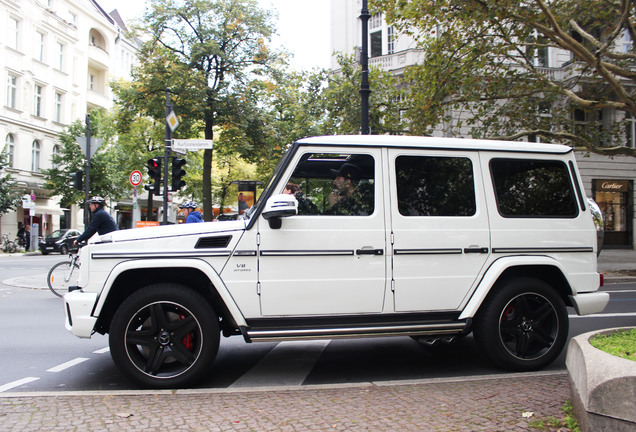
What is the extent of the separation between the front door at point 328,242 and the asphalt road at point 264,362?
2.70 ft

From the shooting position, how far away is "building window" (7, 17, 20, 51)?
119 feet

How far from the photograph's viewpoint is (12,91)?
37094 millimetres

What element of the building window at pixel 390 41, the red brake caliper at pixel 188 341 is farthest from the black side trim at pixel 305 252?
the building window at pixel 390 41

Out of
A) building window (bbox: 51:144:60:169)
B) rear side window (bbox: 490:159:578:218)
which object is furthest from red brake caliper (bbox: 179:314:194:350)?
building window (bbox: 51:144:60:169)

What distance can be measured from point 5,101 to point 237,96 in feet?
63.0

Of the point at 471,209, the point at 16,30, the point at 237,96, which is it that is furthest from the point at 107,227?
the point at 16,30

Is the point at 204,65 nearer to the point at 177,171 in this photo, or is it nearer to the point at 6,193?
the point at 6,193

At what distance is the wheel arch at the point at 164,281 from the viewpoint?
4320mm

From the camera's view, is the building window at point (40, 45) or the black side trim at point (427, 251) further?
the building window at point (40, 45)

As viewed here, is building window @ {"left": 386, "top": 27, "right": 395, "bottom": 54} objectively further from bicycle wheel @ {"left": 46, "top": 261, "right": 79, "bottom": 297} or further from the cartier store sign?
bicycle wheel @ {"left": 46, "top": 261, "right": 79, "bottom": 297}

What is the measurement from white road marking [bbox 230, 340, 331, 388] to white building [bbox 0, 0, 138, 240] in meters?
30.7

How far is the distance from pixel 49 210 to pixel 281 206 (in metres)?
41.4

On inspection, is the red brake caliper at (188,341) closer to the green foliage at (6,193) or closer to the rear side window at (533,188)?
the rear side window at (533,188)

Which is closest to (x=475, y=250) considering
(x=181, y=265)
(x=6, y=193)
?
(x=181, y=265)
